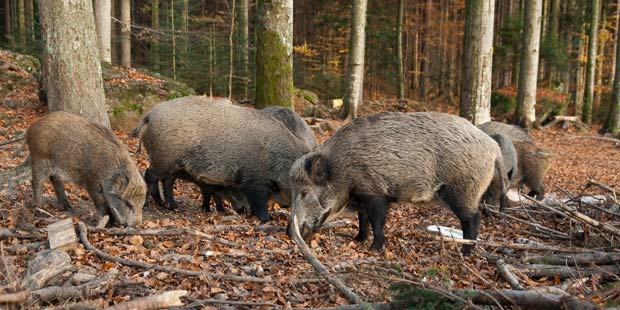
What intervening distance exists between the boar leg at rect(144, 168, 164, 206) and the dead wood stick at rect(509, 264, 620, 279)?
4.81 m

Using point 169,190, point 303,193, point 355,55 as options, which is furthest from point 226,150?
point 355,55

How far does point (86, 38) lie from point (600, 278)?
6.81 meters

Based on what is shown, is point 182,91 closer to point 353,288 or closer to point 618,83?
point 353,288

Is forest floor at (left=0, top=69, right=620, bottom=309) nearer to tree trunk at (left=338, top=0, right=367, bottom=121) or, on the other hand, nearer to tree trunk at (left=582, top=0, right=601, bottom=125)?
tree trunk at (left=338, top=0, right=367, bottom=121)

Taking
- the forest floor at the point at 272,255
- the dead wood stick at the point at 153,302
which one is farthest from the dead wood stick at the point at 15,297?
the dead wood stick at the point at 153,302

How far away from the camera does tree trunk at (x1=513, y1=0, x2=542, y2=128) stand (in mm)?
17359

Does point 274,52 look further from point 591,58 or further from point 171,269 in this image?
point 591,58

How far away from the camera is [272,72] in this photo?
396 inches

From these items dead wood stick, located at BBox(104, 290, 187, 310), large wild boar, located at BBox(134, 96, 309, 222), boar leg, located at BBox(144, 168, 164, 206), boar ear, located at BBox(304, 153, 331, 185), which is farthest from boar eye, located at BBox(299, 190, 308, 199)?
dead wood stick, located at BBox(104, 290, 187, 310)

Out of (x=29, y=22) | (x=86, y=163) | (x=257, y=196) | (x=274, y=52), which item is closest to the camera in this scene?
(x=86, y=163)

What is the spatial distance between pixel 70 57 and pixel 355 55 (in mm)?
11038

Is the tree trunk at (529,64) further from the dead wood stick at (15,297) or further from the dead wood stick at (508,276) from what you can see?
the dead wood stick at (15,297)

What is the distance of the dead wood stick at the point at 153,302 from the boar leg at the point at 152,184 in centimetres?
406

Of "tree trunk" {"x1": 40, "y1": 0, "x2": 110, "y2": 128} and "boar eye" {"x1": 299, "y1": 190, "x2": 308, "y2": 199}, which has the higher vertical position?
"tree trunk" {"x1": 40, "y1": 0, "x2": 110, "y2": 128}
